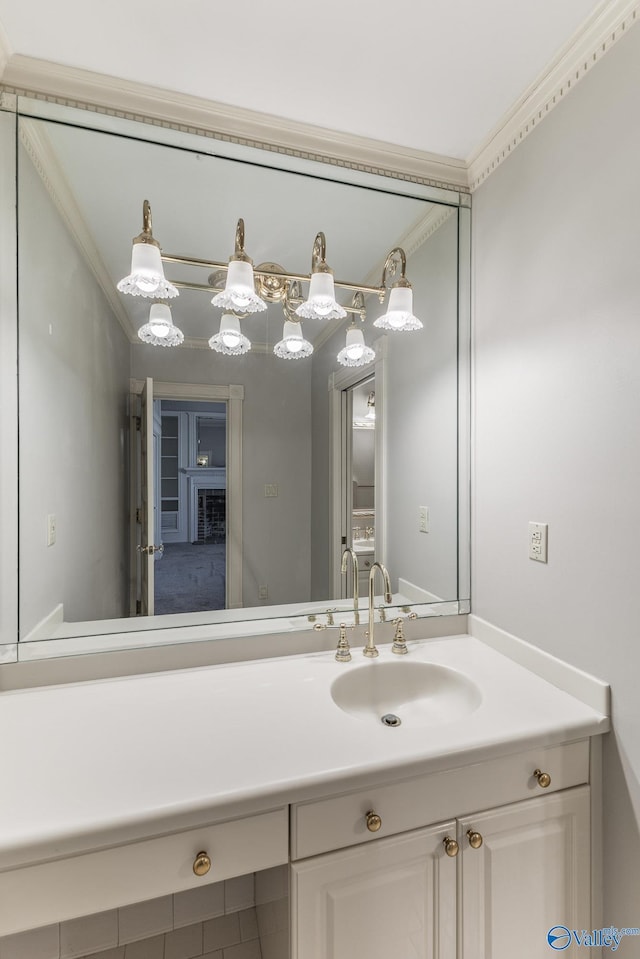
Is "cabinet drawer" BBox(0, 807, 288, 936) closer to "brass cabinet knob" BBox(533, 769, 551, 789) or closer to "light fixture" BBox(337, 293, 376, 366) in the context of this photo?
"brass cabinet knob" BBox(533, 769, 551, 789)

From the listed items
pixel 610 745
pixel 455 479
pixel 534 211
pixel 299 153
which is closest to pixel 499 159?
pixel 534 211

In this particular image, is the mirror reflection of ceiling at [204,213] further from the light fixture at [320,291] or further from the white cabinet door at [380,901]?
the white cabinet door at [380,901]

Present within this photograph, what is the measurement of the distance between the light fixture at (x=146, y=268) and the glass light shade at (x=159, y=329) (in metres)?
0.10

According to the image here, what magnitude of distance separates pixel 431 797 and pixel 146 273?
4.66 feet

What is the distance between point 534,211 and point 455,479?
84cm

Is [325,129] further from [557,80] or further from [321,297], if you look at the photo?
[557,80]

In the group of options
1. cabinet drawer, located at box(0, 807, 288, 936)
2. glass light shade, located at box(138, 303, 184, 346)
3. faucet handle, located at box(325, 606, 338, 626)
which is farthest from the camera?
faucet handle, located at box(325, 606, 338, 626)

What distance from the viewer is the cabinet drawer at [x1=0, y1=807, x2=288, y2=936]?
29.4 inches

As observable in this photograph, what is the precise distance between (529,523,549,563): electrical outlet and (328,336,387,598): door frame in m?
0.53

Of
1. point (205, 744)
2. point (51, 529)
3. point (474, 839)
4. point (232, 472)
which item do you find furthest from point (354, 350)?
point (474, 839)

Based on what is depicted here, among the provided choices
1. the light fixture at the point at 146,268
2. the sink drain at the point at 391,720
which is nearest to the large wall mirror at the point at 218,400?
the light fixture at the point at 146,268

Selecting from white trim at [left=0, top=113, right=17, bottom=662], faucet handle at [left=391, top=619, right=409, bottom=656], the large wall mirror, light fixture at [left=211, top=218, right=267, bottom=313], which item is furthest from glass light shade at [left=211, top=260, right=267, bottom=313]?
faucet handle at [left=391, top=619, right=409, bottom=656]
